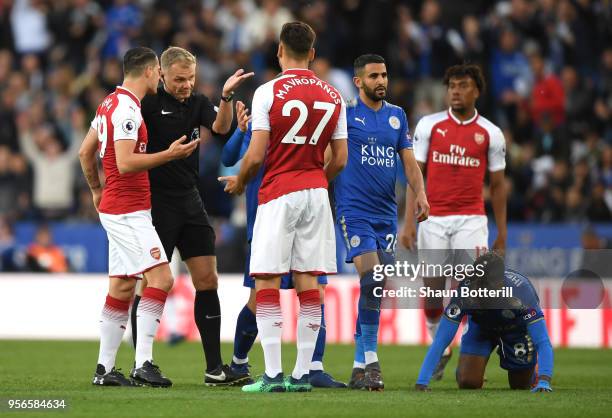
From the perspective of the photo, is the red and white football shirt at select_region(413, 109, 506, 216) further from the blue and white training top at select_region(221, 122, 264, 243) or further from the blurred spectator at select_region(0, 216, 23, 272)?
the blurred spectator at select_region(0, 216, 23, 272)

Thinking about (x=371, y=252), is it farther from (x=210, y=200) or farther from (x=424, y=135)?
(x=210, y=200)

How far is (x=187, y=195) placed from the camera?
1039 cm

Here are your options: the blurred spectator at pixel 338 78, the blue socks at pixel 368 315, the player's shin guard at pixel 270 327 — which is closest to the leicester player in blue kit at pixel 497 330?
the blue socks at pixel 368 315

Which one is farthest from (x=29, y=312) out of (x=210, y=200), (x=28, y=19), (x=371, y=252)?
(x=371, y=252)

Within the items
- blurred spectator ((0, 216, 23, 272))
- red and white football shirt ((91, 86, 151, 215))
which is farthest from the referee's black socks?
blurred spectator ((0, 216, 23, 272))

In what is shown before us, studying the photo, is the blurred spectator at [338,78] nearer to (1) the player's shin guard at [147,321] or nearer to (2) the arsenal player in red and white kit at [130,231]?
(2) the arsenal player in red and white kit at [130,231]

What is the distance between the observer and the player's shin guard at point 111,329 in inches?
388

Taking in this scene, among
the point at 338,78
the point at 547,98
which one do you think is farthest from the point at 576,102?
the point at 338,78

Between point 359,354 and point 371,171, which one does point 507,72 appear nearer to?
point 371,171

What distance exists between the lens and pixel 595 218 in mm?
18000

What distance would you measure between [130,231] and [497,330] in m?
3.13

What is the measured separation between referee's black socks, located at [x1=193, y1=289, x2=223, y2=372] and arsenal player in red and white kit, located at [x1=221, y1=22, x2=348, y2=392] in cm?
110

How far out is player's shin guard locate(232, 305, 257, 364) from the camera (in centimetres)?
1062

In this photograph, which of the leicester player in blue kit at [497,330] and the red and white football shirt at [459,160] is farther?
the red and white football shirt at [459,160]
